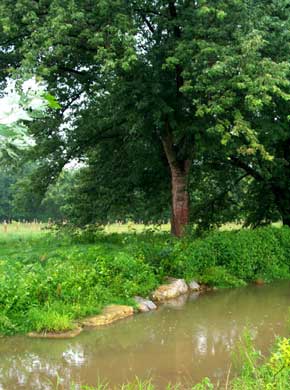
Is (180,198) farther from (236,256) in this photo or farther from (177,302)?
(177,302)

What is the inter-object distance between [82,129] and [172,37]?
3913 millimetres

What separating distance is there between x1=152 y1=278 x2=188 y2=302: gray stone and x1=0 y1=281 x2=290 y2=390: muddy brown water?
312 millimetres

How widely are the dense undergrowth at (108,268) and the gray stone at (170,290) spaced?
19 centimetres

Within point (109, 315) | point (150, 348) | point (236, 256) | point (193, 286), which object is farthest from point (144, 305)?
point (236, 256)

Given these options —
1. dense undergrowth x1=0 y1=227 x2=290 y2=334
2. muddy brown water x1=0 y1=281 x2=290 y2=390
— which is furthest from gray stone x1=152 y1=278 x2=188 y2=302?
muddy brown water x1=0 y1=281 x2=290 y2=390

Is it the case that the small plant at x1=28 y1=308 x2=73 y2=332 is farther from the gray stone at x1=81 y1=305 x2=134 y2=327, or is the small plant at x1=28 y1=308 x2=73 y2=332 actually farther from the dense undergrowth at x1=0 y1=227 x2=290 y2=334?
the gray stone at x1=81 y1=305 x2=134 y2=327

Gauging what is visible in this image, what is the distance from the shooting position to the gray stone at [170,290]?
Answer: 36.7 ft

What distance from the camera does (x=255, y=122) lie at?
13633mm

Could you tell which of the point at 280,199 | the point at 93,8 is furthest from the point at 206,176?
the point at 93,8

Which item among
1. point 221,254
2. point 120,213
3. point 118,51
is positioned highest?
point 118,51

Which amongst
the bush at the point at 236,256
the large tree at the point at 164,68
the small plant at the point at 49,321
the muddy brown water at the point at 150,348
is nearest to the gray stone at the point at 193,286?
the bush at the point at 236,256

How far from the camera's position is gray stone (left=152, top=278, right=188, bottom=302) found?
1118cm

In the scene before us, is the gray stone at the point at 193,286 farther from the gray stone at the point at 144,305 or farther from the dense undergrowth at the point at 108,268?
the gray stone at the point at 144,305

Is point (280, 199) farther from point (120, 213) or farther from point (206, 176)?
point (120, 213)
